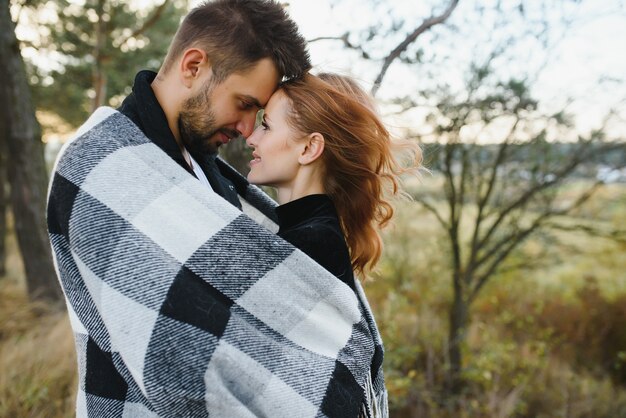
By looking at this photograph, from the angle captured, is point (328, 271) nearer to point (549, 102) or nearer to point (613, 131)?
point (549, 102)

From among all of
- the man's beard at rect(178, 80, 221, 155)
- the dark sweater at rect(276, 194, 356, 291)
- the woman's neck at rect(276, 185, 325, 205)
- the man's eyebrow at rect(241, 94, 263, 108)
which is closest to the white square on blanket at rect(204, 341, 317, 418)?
the dark sweater at rect(276, 194, 356, 291)

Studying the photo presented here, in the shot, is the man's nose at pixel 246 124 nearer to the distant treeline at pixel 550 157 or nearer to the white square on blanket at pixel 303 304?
the white square on blanket at pixel 303 304

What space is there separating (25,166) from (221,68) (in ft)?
12.8

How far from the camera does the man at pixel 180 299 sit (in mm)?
1141

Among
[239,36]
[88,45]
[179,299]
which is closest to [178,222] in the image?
[179,299]

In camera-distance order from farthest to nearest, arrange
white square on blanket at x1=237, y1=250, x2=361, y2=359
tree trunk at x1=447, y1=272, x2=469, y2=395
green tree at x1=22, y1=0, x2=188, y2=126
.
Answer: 1. green tree at x1=22, y1=0, x2=188, y2=126
2. tree trunk at x1=447, y1=272, x2=469, y2=395
3. white square on blanket at x1=237, y1=250, x2=361, y2=359

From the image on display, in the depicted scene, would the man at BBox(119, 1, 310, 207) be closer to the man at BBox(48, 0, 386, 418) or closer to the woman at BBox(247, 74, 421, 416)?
the woman at BBox(247, 74, 421, 416)

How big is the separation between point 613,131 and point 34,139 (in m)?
5.72

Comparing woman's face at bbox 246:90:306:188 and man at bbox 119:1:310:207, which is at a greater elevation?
man at bbox 119:1:310:207

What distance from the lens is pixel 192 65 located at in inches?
66.3

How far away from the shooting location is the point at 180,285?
3.79 ft

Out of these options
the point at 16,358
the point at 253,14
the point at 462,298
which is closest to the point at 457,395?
the point at 462,298

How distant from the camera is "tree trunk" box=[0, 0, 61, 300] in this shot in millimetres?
4473

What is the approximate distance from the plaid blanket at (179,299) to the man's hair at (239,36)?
1.52 feet
